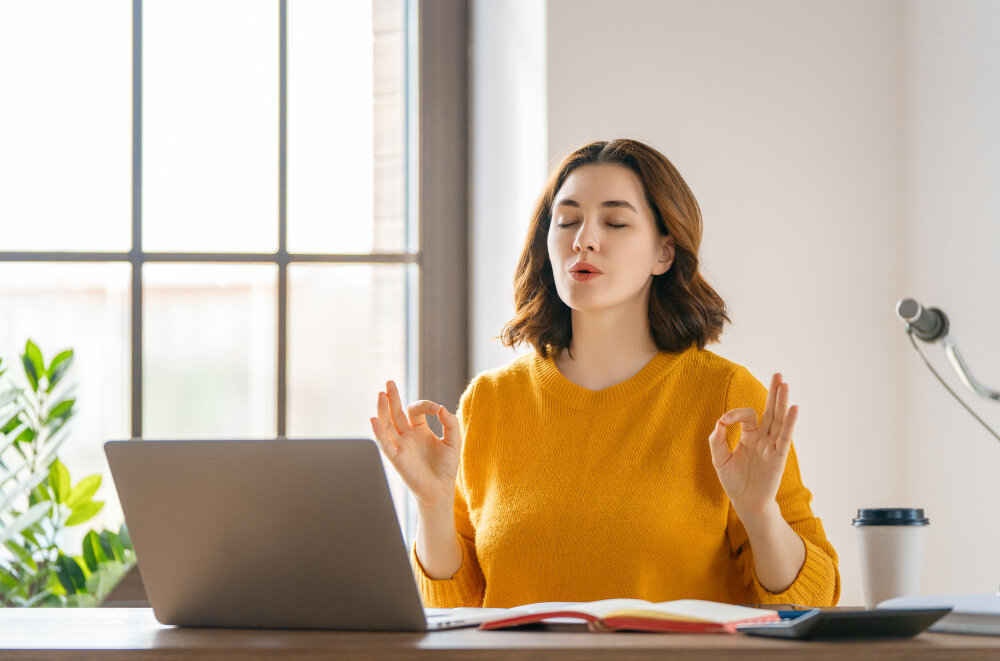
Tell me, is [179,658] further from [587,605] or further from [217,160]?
[217,160]

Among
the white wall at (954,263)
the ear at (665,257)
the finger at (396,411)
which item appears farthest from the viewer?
the white wall at (954,263)

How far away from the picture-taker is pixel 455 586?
1.55m

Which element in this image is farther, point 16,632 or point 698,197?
point 698,197

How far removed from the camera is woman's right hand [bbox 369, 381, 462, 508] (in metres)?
1.28

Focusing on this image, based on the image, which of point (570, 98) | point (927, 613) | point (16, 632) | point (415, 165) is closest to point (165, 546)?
point (16, 632)

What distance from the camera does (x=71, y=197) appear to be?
8.00 feet

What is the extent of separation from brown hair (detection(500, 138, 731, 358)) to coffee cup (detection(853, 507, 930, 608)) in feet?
1.71

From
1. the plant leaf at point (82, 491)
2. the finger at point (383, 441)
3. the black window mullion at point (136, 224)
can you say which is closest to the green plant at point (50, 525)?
the plant leaf at point (82, 491)

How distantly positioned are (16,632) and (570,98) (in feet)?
4.93

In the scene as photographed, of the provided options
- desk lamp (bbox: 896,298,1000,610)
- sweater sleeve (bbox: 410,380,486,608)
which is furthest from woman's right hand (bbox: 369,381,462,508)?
desk lamp (bbox: 896,298,1000,610)

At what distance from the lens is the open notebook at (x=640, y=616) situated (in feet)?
2.95

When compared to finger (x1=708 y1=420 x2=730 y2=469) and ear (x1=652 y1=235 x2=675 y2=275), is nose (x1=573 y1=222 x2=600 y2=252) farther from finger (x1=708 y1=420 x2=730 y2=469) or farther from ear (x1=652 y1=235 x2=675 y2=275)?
finger (x1=708 y1=420 x2=730 y2=469)

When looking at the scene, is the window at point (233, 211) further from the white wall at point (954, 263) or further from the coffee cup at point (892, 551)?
the coffee cup at point (892, 551)

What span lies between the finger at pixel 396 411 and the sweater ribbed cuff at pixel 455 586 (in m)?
0.29
